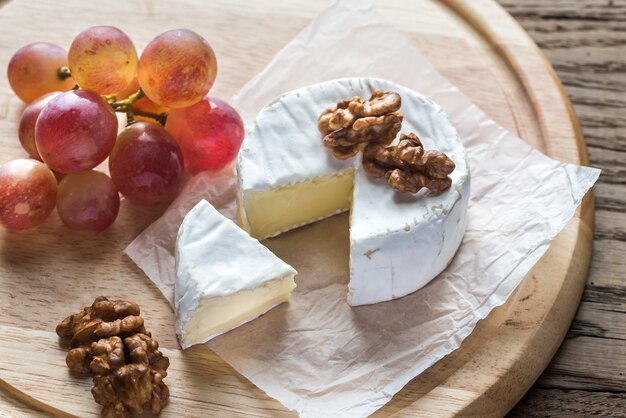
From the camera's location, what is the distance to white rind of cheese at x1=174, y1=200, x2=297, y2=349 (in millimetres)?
1781

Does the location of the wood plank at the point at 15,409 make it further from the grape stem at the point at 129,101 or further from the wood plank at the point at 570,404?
the wood plank at the point at 570,404

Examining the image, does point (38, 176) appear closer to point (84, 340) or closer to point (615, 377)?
point (84, 340)

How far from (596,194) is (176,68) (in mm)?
1058

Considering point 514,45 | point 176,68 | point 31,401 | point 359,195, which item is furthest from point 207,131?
point 514,45

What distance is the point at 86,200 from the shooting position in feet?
6.29

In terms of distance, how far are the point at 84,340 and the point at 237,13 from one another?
102 centimetres

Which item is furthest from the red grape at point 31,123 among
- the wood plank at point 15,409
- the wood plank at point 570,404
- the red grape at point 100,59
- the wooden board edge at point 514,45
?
the wood plank at point 570,404

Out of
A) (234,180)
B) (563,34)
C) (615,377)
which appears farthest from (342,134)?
(563,34)

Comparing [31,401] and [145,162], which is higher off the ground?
[145,162]

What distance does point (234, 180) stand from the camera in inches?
82.9

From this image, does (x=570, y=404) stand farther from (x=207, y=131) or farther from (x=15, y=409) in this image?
(x=15, y=409)

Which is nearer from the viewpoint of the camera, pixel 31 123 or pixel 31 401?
pixel 31 401

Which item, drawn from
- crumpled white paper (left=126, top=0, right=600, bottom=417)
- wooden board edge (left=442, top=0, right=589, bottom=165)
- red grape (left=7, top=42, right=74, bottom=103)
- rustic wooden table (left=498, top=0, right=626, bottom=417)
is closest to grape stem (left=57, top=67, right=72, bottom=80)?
red grape (left=7, top=42, right=74, bottom=103)

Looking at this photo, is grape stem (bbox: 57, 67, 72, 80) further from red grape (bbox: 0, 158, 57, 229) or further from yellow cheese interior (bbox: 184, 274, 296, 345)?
yellow cheese interior (bbox: 184, 274, 296, 345)
